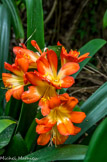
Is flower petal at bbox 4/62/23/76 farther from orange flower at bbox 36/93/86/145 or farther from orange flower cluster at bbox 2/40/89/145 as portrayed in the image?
orange flower at bbox 36/93/86/145

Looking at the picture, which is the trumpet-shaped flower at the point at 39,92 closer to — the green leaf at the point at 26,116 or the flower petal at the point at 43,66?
the flower petal at the point at 43,66

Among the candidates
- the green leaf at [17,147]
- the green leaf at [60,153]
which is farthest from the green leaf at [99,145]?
the green leaf at [17,147]

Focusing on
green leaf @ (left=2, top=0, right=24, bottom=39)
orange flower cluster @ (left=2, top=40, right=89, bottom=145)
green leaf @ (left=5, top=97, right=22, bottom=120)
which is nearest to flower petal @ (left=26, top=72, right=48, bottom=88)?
orange flower cluster @ (left=2, top=40, right=89, bottom=145)

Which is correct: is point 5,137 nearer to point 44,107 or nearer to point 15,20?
point 44,107

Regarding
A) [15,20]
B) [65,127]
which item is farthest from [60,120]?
[15,20]

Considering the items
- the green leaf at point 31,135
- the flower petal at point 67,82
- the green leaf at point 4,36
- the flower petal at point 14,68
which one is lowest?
the green leaf at point 31,135
